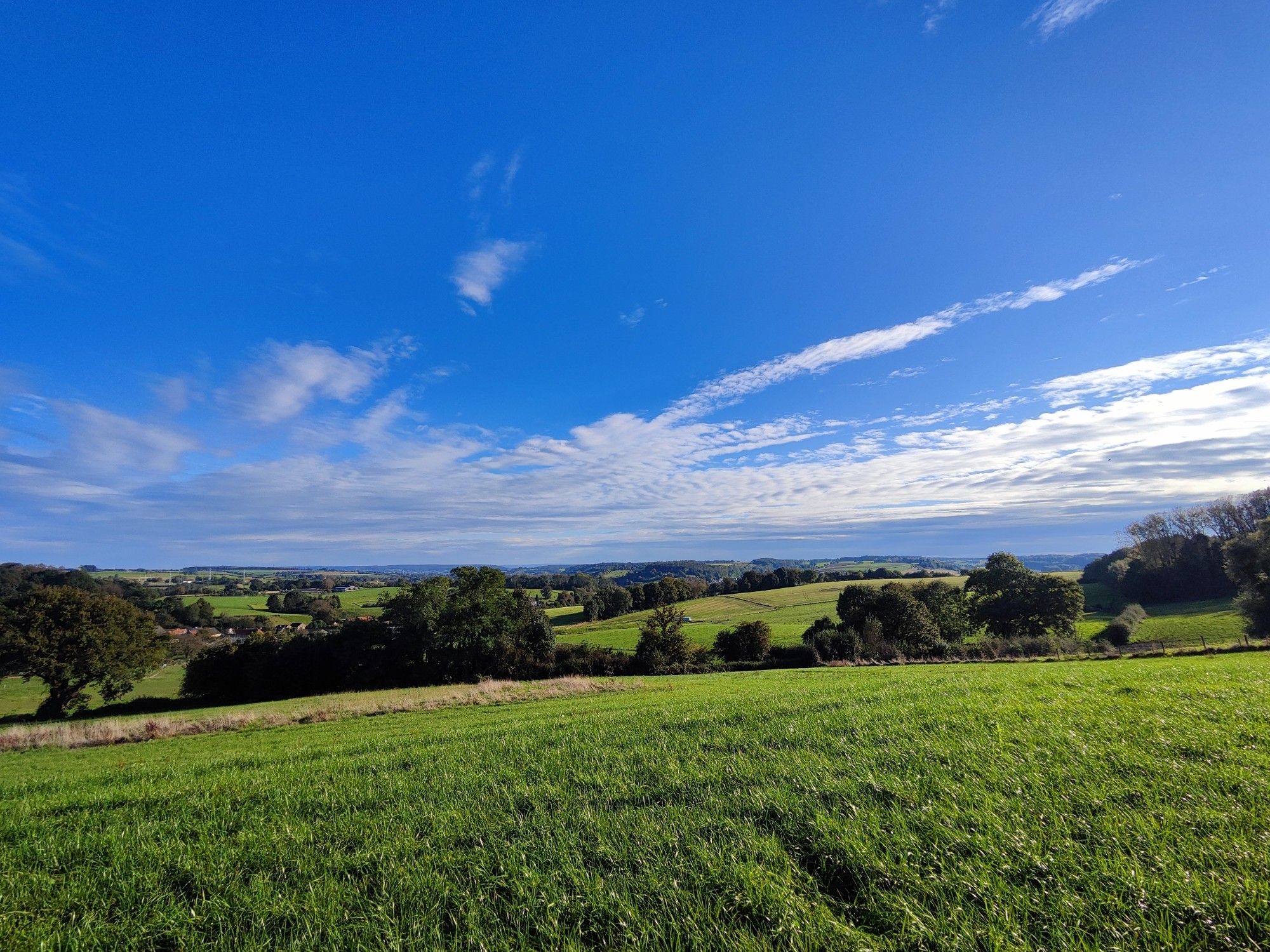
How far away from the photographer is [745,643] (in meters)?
58.7

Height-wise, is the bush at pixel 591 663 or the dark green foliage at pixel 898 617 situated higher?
the dark green foliage at pixel 898 617

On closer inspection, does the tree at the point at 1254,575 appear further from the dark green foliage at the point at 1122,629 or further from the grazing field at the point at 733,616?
the grazing field at the point at 733,616

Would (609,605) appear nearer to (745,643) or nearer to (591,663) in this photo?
(591,663)

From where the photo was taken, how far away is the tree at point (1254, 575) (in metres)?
41.5

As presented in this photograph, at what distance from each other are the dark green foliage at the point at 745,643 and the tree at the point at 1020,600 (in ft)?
91.1

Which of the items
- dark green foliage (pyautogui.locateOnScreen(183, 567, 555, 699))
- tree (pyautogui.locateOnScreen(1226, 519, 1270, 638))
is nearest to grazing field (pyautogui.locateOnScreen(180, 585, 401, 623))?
dark green foliage (pyautogui.locateOnScreen(183, 567, 555, 699))

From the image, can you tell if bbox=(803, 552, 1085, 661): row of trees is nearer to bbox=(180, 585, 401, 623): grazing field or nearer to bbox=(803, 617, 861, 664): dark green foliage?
bbox=(803, 617, 861, 664): dark green foliage

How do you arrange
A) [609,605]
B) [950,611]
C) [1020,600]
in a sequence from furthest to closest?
1. [609,605]
2. [950,611]
3. [1020,600]

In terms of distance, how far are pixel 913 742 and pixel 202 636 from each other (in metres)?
102

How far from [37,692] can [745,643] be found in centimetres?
7566

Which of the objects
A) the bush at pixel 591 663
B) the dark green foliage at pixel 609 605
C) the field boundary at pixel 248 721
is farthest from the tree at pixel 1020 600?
the dark green foliage at pixel 609 605

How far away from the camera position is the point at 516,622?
193ft

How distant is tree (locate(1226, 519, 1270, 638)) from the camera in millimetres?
41500

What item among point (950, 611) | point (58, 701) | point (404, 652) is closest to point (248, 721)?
point (404, 652)
